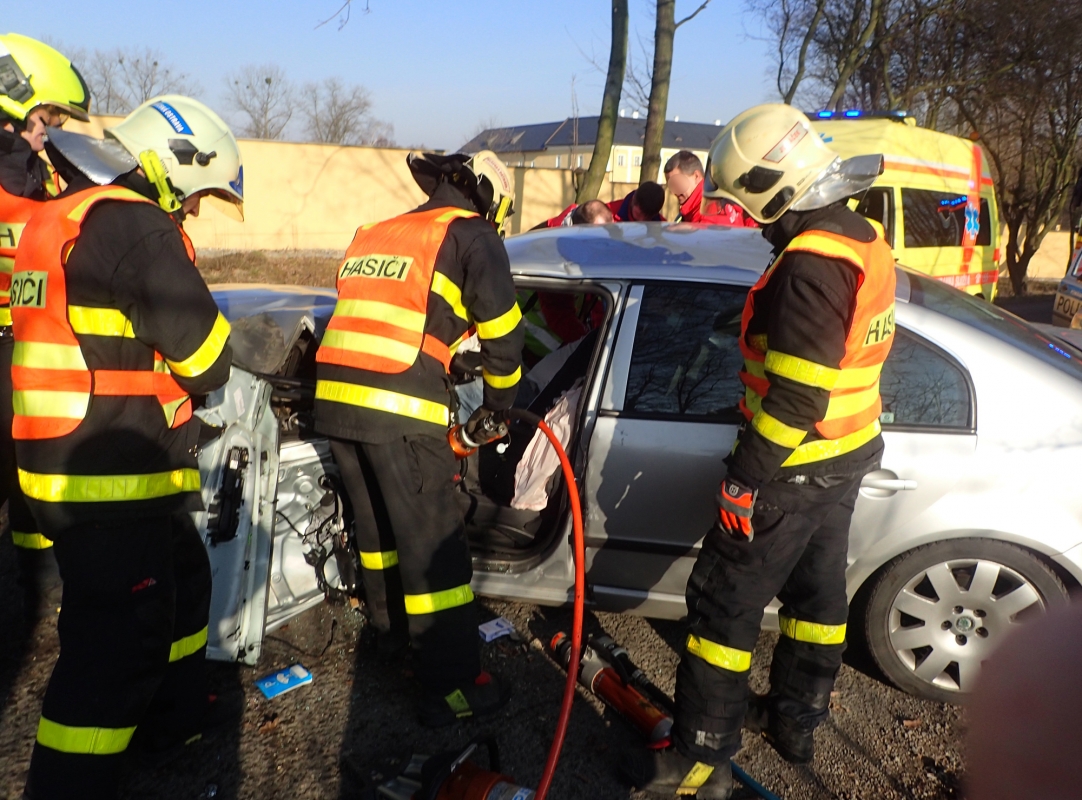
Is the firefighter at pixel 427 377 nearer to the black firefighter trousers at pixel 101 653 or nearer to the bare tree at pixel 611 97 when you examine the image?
the black firefighter trousers at pixel 101 653

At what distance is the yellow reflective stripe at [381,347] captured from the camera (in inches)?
97.0

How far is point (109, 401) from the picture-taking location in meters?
2.04

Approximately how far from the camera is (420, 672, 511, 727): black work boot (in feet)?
8.70

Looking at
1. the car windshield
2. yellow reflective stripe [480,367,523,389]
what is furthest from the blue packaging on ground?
the car windshield

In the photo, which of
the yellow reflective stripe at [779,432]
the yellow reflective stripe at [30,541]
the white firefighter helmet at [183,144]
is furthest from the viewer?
the yellow reflective stripe at [30,541]

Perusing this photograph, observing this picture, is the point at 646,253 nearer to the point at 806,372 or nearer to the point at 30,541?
the point at 806,372

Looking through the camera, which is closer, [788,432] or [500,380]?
[788,432]

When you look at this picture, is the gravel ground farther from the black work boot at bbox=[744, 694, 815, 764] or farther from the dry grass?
the dry grass

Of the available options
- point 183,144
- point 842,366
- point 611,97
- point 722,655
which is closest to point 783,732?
point 722,655

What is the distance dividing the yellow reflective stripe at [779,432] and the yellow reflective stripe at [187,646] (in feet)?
5.99

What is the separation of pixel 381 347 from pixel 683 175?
144 inches

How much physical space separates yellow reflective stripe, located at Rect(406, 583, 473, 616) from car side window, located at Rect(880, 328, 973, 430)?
5.01 ft

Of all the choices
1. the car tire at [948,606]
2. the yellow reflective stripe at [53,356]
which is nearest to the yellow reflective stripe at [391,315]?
the yellow reflective stripe at [53,356]

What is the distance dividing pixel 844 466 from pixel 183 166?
202 centimetres
